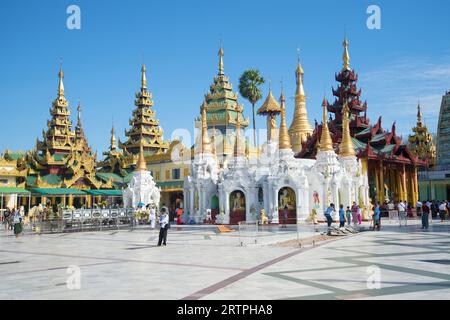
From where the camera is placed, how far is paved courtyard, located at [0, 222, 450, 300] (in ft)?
28.0

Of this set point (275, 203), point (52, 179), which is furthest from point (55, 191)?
point (275, 203)

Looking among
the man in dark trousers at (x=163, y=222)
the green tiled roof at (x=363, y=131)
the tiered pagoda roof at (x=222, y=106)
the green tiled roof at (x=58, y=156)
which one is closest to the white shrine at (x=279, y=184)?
the green tiled roof at (x=363, y=131)

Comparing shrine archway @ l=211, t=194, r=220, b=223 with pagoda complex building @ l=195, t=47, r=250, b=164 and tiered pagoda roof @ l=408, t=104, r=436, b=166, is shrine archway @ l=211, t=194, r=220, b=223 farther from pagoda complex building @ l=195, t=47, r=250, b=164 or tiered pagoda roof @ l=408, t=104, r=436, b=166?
tiered pagoda roof @ l=408, t=104, r=436, b=166

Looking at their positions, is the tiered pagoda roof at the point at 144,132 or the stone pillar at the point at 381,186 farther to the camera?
the tiered pagoda roof at the point at 144,132

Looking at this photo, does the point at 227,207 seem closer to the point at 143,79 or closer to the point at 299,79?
the point at 299,79

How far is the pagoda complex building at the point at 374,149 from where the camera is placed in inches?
1635

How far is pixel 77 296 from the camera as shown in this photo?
27.5 ft

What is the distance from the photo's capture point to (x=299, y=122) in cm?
5059

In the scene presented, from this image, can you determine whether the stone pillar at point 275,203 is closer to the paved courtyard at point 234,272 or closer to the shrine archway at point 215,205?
the shrine archway at point 215,205

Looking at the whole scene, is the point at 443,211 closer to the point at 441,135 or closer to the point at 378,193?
the point at 378,193

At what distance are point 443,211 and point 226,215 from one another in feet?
49.3

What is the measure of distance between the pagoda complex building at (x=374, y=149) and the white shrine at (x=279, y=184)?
5252 mm

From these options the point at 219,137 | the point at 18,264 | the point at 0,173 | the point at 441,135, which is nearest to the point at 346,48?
the point at 219,137

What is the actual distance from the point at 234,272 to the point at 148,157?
161 ft
